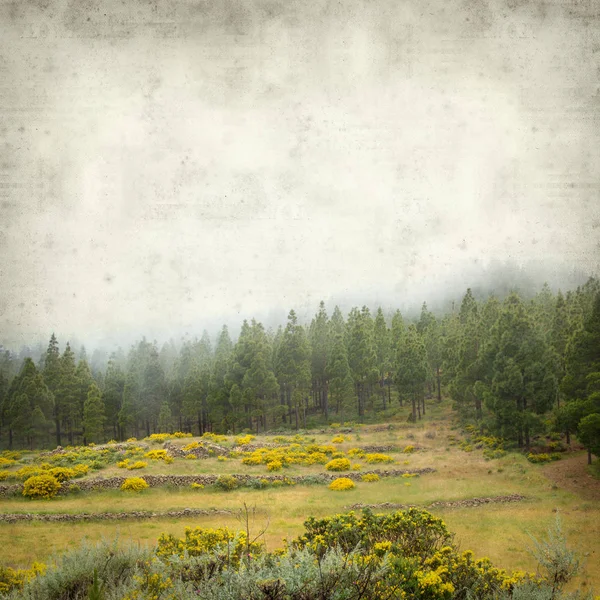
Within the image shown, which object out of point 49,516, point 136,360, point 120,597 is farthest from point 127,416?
point 120,597

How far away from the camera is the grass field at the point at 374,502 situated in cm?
1213

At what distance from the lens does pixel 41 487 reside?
1825cm

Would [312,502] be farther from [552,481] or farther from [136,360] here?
[136,360]

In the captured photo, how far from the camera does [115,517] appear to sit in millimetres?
15273

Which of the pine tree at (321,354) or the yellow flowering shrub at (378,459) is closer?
the yellow flowering shrub at (378,459)

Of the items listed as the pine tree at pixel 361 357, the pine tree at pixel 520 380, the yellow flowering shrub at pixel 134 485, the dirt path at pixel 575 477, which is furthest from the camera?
the pine tree at pixel 361 357

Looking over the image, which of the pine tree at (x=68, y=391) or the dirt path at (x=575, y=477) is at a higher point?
the pine tree at (x=68, y=391)

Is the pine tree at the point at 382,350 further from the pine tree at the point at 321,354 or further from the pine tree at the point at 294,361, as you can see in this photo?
the pine tree at the point at 294,361

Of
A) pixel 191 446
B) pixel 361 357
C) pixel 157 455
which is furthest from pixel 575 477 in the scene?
pixel 361 357

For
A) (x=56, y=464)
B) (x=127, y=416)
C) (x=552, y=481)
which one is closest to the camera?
(x=552, y=481)

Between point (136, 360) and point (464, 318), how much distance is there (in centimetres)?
4168

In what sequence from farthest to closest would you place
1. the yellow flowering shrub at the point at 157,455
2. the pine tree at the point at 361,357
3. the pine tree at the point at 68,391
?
the pine tree at the point at 361,357 → the pine tree at the point at 68,391 → the yellow flowering shrub at the point at 157,455

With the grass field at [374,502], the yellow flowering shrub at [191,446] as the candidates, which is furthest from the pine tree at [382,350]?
the yellow flowering shrub at [191,446]

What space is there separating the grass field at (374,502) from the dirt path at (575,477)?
142 mm
